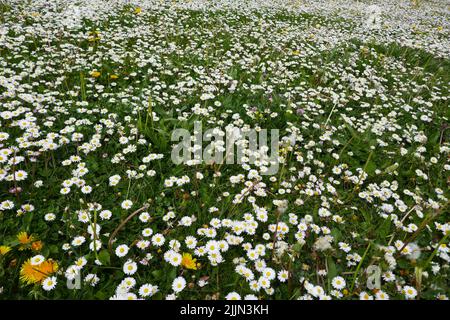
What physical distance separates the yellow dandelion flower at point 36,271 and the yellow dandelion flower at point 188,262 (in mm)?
1023

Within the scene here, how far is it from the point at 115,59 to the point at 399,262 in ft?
18.0

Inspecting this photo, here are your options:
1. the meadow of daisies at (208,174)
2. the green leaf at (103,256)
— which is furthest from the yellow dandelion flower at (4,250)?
the green leaf at (103,256)

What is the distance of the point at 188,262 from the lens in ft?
8.67

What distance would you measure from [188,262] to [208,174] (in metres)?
1.27

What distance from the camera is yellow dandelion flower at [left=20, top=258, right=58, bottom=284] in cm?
234

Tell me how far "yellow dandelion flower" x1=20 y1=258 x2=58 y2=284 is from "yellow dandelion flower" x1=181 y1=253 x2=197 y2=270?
1.02m

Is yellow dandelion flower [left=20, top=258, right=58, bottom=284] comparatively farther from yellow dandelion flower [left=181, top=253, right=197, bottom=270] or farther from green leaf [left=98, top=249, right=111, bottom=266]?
yellow dandelion flower [left=181, top=253, right=197, bottom=270]

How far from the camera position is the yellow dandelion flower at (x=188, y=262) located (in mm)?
2617

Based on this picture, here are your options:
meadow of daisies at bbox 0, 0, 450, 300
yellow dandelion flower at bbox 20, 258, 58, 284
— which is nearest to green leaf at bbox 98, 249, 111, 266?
meadow of daisies at bbox 0, 0, 450, 300

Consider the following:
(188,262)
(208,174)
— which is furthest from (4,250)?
(208,174)

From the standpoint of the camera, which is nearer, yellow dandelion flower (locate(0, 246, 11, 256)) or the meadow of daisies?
yellow dandelion flower (locate(0, 246, 11, 256))

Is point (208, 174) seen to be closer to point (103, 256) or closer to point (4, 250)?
point (103, 256)

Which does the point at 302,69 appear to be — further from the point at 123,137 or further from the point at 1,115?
the point at 1,115

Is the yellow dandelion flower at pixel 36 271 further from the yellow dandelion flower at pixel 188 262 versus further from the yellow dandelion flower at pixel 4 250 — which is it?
the yellow dandelion flower at pixel 188 262
